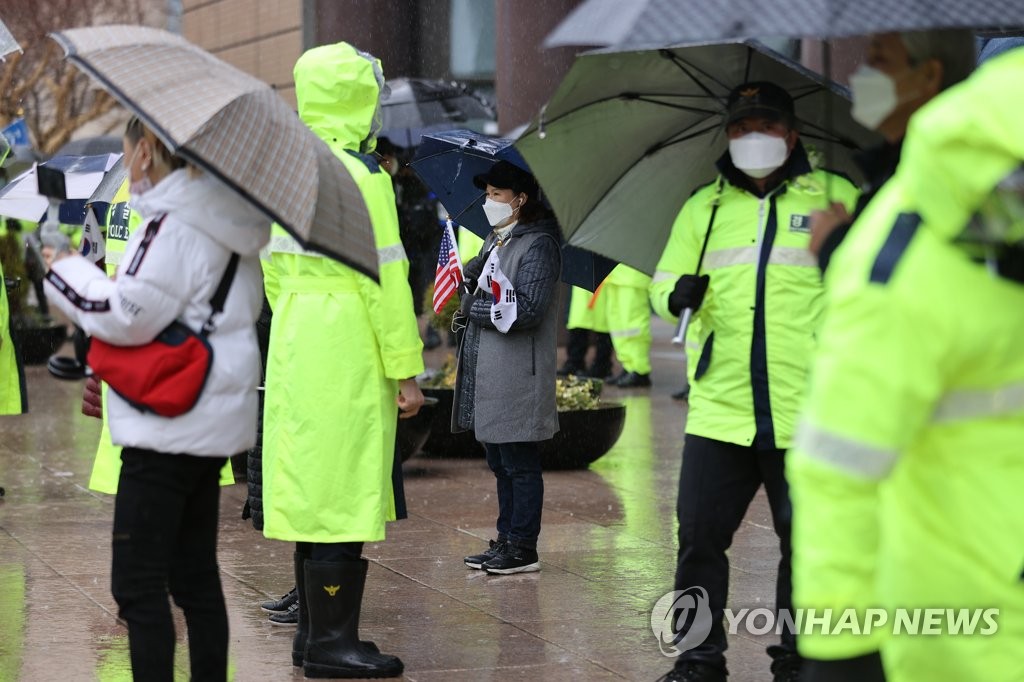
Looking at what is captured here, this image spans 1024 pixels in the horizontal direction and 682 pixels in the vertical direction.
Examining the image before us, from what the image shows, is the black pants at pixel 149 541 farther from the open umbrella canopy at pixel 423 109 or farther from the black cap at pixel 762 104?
the open umbrella canopy at pixel 423 109

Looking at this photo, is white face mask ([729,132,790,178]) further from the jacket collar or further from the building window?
the building window

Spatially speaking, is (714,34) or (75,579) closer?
(714,34)

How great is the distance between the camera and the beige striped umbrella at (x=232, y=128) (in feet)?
13.8

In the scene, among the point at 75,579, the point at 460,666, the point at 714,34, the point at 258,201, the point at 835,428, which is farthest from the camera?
the point at 75,579

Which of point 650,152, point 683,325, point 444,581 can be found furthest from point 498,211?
point 683,325

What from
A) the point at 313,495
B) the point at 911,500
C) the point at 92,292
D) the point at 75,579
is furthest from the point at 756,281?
the point at 75,579

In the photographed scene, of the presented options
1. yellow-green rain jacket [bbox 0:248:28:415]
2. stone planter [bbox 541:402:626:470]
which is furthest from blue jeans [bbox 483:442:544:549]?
yellow-green rain jacket [bbox 0:248:28:415]

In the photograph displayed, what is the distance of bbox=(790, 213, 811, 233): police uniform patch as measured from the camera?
5246 millimetres

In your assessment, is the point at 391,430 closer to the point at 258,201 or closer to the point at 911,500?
the point at 258,201

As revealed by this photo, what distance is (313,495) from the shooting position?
5.59m

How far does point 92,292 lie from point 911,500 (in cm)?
232

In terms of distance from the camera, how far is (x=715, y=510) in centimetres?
525

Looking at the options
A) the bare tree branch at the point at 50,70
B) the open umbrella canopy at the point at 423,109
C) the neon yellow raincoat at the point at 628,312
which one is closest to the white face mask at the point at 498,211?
the open umbrella canopy at the point at 423,109

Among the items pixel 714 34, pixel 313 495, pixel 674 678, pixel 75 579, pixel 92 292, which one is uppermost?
pixel 714 34
